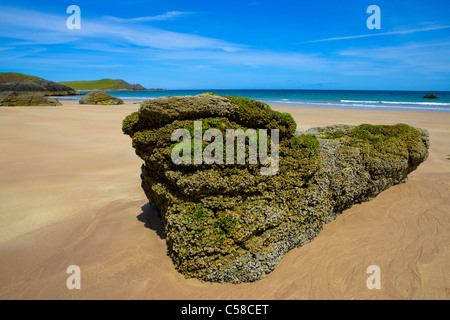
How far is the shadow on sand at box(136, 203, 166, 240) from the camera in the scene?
→ 462 cm

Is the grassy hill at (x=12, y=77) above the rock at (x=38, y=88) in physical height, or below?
above

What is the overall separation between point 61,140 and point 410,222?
12.7 metres

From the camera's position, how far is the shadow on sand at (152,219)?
15.2 ft

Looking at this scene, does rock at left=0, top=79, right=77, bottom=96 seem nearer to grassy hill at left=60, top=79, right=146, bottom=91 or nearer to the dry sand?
the dry sand

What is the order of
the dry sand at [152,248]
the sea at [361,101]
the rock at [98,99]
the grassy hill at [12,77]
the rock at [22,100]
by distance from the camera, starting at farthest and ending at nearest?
the grassy hill at [12,77] < the sea at [361,101] < the rock at [98,99] < the rock at [22,100] < the dry sand at [152,248]

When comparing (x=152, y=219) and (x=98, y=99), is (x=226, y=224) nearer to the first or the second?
(x=152, y=219)

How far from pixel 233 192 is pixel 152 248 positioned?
1549mm

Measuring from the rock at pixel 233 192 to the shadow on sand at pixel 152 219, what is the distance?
42cm

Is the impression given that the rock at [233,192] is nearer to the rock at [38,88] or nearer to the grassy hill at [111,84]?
the rock at [38,88]

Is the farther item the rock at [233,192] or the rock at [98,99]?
the rock at [98,99]

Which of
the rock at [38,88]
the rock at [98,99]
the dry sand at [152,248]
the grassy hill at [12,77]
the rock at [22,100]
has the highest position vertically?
the grassy hill at [12,77]

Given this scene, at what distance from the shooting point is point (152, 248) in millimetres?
4164

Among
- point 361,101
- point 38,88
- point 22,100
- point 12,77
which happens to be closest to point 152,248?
point 22,100

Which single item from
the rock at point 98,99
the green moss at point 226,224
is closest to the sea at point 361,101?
the green moss at point 226,224
